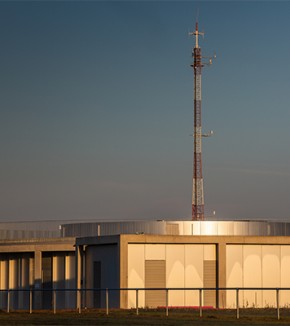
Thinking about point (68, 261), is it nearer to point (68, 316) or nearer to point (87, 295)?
point (87, 295)

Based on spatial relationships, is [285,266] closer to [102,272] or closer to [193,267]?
[193,267]

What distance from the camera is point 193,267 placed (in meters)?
51.0

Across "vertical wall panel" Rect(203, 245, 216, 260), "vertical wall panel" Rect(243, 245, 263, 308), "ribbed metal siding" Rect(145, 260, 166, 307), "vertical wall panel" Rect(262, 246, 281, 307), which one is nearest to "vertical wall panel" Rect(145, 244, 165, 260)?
"ribbed metal siding" Rect(145, 260, 166, 307)

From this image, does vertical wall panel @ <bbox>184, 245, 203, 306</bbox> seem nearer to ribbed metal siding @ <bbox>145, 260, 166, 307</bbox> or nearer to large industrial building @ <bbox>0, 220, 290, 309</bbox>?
large industrial building @ <bbox>0, 220, 290, 309</bbox>

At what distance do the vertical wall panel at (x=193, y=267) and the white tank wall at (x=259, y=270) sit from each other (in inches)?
56.7

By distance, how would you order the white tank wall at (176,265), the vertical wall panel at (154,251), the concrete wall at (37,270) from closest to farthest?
1. the white tank wall at (176,265)
2. the vertical wall panel at (154,251)
3. the concrete wall at (37,270)

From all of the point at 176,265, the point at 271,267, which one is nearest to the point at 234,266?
the point at 271,267

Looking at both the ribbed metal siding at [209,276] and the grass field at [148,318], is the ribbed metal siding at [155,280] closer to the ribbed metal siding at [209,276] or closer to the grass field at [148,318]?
the ribbed metal siding at [209,276]

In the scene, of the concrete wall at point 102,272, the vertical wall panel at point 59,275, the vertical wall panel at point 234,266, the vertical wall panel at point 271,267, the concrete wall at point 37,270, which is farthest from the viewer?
the concrete wall at point 37,270

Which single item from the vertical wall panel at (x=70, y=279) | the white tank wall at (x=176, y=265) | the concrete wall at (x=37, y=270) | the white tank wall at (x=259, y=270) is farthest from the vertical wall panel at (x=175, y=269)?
the concrete wall at (x=37, y=270)

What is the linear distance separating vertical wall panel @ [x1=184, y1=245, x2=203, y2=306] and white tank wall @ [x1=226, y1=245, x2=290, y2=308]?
56.7 inches

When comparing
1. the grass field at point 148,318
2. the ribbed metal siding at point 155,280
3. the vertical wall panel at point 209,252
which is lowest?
the grass field at point 148,318

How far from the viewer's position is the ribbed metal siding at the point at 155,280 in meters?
49.7

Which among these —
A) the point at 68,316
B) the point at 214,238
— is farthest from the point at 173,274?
the point at 68,316
